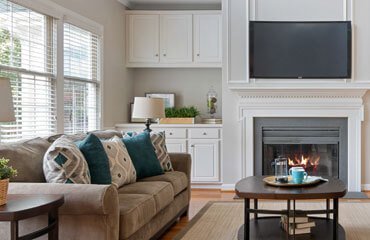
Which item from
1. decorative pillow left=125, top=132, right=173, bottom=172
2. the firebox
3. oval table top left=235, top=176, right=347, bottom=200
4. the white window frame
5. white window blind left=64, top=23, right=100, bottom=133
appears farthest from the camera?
the firebox

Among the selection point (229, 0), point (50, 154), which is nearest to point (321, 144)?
point (229, 0)

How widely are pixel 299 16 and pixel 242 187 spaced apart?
3386mm

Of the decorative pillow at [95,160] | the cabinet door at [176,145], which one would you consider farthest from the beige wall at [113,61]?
the decorative pillow at [95,160]

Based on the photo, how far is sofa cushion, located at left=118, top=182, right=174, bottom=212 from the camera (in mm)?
3826

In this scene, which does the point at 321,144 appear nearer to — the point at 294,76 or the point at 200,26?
the point at 294,76

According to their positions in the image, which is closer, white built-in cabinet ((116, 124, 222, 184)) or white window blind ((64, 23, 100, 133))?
white window blind ((64, 23, 100, 133))

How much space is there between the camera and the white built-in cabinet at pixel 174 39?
7.15 meters

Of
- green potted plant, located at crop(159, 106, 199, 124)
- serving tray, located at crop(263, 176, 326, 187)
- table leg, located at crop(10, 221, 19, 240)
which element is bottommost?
table leg, located at crop(10, 221, 19, 240)

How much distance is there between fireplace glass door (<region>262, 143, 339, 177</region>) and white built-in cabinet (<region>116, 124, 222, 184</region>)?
66 cm

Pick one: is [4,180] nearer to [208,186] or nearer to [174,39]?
[208,186]

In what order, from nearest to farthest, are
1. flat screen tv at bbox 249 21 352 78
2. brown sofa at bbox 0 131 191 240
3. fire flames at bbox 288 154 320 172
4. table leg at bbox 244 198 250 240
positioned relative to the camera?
brown sofa at bbox 0 131 191 240
table leg at bbox 244 198 250 240
flat screen tv at bbox 249 21 352 78
fire flames at bbox 288 154 320 172

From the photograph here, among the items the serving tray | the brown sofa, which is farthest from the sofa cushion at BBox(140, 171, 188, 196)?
the serving tray

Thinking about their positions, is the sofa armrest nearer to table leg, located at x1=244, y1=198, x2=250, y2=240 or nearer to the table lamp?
table leg, located at x1=244, y1=198, x2=250, y2=240

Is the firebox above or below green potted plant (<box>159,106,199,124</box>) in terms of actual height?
below
